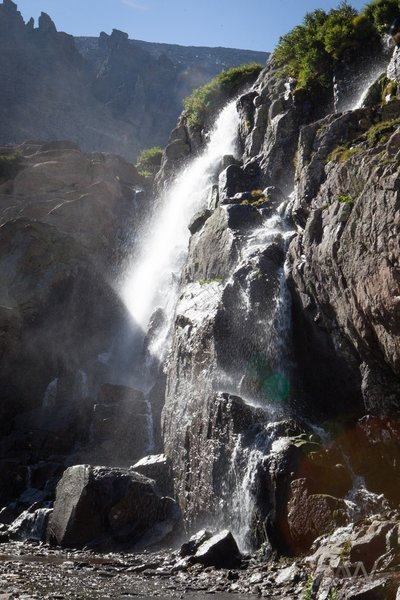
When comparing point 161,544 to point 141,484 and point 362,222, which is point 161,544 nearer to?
point 141,484

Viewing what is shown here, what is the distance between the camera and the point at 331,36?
107 ft

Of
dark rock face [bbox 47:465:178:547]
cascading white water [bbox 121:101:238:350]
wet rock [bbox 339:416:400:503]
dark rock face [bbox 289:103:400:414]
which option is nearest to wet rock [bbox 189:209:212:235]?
cascading white water [bbox 121:101:238:350]

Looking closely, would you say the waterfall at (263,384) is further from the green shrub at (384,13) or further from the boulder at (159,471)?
the green shrub at (384,13)

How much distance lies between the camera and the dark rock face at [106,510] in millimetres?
20562

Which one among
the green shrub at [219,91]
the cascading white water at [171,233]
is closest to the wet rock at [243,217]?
the cascading white water at [171,233]

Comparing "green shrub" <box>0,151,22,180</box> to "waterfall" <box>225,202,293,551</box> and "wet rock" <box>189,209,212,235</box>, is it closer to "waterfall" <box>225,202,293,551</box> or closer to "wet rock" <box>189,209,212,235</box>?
"wet rock" <box>189,209,212,235</box>

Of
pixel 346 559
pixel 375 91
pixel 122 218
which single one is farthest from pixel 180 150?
pixel 346 559

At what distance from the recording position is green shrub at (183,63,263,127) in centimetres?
4828

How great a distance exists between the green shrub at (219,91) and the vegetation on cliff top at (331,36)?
11501 mm

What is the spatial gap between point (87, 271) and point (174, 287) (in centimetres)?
695

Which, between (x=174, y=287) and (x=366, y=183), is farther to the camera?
(x=174, y=287)

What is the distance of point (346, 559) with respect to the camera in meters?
12.8

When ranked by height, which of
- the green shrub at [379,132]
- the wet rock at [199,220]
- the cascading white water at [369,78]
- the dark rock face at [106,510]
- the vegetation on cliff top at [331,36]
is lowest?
the dark rock face at [106,510]

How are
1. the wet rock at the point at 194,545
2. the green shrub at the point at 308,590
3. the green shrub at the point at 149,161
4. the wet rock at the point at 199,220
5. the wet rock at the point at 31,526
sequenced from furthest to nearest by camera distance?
the green shrub at the point at 149,161
the wet rock at the point at 199,220
the wet rock at the point at 31,526
the wet rock at the point at 194,545
the green shrub at the point at 308,590
